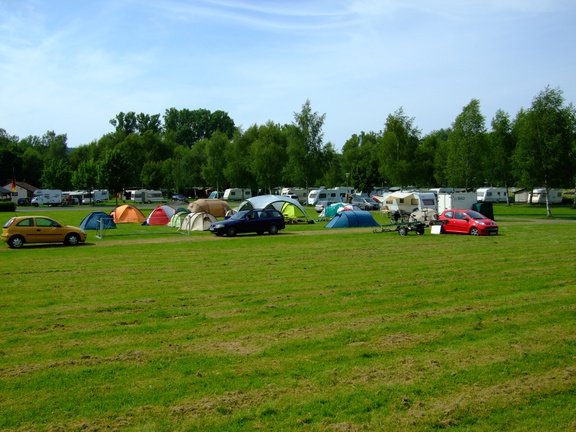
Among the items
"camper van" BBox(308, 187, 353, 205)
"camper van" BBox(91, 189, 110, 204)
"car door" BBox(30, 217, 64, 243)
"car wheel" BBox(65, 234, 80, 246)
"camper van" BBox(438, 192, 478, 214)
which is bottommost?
"car wheel" BBox(65, 234, 80, 246)

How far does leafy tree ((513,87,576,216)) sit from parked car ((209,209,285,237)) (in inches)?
1110

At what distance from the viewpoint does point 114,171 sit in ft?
201

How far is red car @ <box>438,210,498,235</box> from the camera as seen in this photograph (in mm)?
27500

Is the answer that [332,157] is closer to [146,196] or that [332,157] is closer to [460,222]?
[146,196]

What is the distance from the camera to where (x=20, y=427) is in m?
5.55

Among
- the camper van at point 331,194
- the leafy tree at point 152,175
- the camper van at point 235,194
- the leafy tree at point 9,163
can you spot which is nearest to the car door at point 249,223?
the camper van at point 331,194

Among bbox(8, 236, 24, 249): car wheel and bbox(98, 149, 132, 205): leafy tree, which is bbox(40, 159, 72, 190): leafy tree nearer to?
bbox(98, 149, 132, 205): leafy tree

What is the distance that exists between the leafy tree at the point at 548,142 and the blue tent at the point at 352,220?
20.9 meters

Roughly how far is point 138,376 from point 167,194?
330 feet

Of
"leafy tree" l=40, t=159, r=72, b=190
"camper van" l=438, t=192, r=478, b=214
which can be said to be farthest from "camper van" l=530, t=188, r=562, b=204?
"leafy tree" l=40, t=159, r=72, b=190

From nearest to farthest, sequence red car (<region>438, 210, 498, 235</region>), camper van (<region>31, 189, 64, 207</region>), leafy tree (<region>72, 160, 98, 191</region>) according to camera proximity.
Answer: red car (<region>438, 210, 498, 235</region>), camper van (<region>31, 189, 64, 207</region>), leafy tree (<region>72, 160, 98, 191</region>)

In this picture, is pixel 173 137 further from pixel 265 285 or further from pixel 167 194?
pixel 265 285

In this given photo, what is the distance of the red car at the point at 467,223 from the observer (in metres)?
27.5

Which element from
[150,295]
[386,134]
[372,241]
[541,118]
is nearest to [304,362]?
[150,295]
